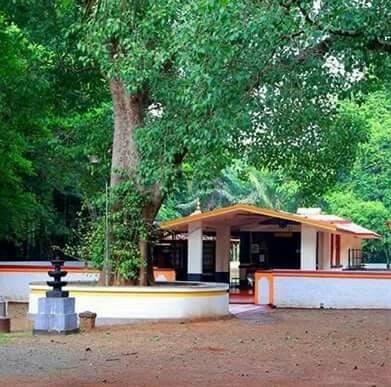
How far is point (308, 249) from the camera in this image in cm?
2250

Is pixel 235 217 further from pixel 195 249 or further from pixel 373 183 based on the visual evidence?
pixel 373 183

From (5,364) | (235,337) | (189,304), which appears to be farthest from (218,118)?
(189,304)

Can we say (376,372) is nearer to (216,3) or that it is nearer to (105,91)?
(216,3)

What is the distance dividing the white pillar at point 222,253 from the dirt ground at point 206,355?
9377 mm

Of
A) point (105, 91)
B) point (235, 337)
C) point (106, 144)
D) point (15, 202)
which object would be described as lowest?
point (235, 337)

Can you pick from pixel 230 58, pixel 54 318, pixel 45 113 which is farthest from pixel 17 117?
pixel 230 58

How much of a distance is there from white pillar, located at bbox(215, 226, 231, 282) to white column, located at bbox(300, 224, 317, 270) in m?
3.33

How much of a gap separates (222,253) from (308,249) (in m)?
3.58

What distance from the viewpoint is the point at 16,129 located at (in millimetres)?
20750

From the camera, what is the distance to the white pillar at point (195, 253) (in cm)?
2355

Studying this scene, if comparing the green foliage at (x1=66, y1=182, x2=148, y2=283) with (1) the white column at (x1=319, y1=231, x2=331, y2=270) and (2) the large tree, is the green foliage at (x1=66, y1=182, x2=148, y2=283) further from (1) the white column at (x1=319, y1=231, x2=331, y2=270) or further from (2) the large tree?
(1) the white column at (x1=319, y1=231, x2=331, y2=270)

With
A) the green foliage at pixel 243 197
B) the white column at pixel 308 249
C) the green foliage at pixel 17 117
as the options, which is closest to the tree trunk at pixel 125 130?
the green foliage at pixel 17 117

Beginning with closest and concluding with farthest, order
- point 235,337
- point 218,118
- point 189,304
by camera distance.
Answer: point 218,118 → point 235,337 → point 189,304

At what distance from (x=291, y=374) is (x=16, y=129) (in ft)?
44.6
